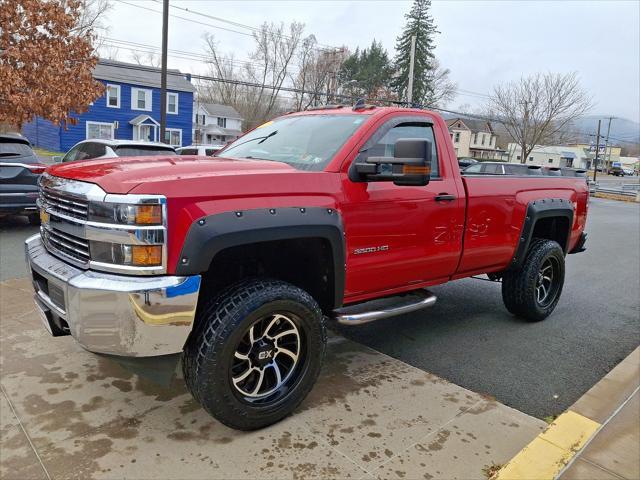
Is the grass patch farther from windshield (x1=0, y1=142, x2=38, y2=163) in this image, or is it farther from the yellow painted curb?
windshield (x1=0, y1=142, x2=38, y2=163)

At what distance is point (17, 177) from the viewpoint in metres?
8.67

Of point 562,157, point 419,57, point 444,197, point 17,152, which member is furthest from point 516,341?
point 562,157

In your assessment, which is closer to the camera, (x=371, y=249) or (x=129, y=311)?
(x=129, y=311)

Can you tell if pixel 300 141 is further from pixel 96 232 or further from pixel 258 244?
pixel 96 232

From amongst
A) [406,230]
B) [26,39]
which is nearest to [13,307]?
[406,230]

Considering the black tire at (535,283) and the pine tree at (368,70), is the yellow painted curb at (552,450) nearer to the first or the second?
the black tire at (535,283)

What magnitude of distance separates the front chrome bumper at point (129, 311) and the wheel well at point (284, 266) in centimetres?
52

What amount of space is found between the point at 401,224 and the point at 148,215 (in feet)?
5.90

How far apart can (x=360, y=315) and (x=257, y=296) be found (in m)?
0.92

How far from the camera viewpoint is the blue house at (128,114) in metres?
33.4

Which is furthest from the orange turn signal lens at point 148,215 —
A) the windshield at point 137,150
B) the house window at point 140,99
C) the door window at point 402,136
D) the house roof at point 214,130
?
the house roof at point 214,130

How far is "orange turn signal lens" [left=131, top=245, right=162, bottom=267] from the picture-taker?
2525 millimetres

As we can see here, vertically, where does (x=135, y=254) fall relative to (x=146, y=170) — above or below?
below

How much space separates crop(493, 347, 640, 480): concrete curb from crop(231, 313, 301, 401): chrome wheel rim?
4.29 ft
